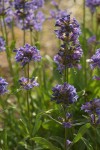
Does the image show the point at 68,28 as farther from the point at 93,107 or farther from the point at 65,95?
the point at 93,107

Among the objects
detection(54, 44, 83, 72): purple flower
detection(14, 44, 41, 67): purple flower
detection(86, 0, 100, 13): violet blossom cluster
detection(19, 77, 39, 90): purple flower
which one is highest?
detection(86, 0, 100, 13): violet blossom cluster

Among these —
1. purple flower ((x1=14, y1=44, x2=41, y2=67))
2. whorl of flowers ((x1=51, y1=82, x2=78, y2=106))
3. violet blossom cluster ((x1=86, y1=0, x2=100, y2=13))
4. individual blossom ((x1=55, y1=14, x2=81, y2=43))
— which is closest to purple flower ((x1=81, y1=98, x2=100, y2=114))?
whorl of flowers ((x1=51, y1=82, x2=78, y2=106))

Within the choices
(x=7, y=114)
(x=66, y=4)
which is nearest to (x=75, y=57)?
(x=7, y=114)

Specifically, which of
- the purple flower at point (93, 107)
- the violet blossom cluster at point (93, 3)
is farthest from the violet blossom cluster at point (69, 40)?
the violet blossom cluster at point (93, 3)

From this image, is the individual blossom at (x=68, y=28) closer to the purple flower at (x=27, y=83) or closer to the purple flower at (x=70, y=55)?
the purple flower at (x=70, y=55)

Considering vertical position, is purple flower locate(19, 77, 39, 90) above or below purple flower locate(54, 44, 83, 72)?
below

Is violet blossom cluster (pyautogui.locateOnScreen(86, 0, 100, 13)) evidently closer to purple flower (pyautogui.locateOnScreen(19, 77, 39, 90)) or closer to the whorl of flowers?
purple flower (pyautogui.locateOnScreen(19, 77, 39, 90))

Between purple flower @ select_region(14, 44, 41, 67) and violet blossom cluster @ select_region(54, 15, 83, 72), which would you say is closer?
violet blossom cluster @ select_region(54, 15, 83, 72)

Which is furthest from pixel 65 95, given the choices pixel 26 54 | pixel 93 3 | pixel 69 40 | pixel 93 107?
pixel 93 3
